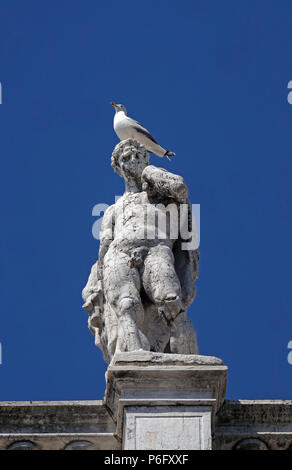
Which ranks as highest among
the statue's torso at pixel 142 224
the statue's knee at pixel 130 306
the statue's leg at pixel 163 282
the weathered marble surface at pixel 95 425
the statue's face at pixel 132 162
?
the statue's face at pixel 132 162

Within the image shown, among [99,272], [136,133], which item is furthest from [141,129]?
[99,272]

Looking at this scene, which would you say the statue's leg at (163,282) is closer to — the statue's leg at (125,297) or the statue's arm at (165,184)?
the statue's leg at (125,297)

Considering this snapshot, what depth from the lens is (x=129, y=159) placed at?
1714 centimetres

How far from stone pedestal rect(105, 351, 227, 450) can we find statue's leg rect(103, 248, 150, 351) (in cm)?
70

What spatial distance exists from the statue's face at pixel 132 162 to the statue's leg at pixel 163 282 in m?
1.45

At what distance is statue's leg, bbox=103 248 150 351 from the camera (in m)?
15.1

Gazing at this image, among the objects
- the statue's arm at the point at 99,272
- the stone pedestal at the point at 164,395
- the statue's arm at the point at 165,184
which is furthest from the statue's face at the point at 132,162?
the stone pedestal at the point at 164,395

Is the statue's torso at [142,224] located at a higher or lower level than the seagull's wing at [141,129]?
lower

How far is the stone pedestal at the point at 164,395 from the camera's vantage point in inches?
546
